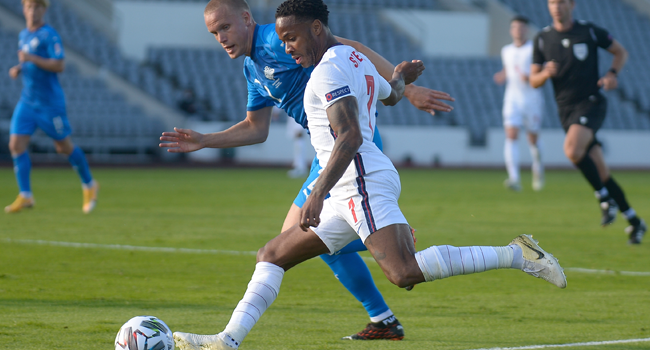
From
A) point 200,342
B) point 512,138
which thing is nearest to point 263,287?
point 200,342

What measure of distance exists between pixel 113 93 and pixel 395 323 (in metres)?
22.9

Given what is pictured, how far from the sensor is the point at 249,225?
9.59m

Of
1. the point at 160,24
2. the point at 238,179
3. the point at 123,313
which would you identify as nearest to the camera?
the point at 123,313

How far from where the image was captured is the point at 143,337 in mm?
3764

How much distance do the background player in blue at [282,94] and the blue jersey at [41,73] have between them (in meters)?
6.26

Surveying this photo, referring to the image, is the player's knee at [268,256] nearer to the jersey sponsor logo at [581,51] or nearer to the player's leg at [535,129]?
the jersey sponsor logo at [581,51]

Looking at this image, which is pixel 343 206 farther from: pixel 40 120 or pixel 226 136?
pixel 40 120

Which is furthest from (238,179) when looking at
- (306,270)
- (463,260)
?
(463,260)

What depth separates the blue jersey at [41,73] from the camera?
33.7ft

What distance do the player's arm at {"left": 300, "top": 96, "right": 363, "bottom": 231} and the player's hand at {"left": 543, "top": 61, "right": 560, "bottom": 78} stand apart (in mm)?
5442

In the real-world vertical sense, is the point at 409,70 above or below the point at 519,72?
above

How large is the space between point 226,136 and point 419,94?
3.65 feet

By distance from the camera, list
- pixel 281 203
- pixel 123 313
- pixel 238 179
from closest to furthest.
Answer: pixel 123 313
pixel 281 203
pixel 238 179

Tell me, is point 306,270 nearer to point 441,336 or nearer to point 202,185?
point 441,336
